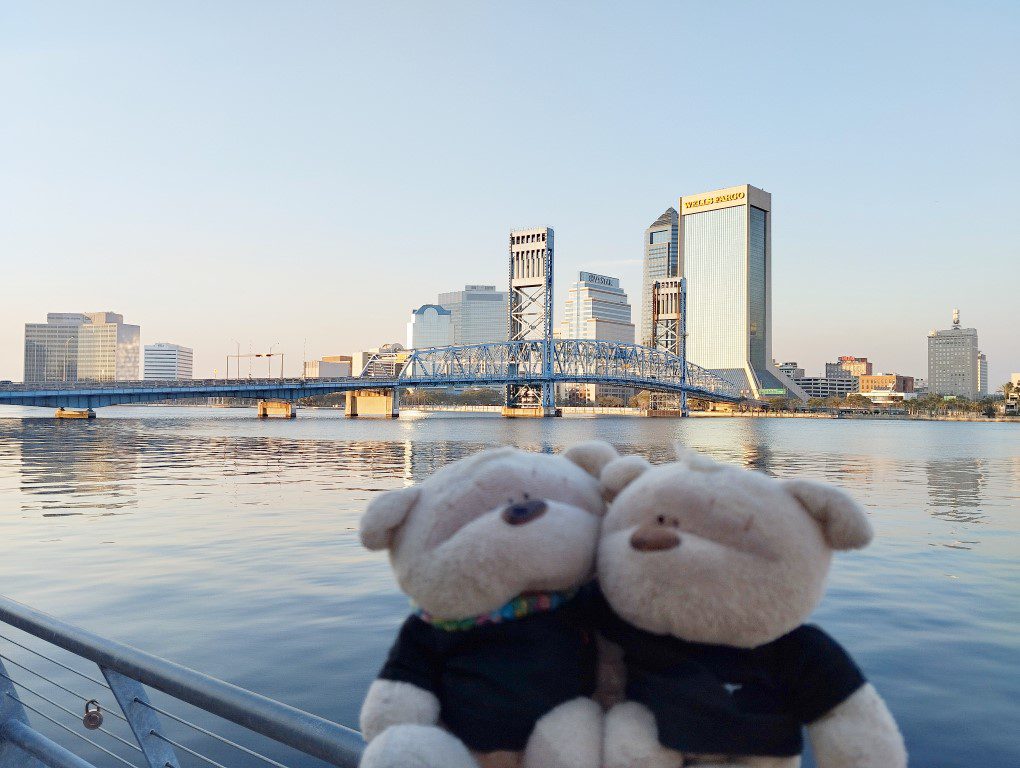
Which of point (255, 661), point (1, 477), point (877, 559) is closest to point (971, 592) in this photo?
point (877, 559)

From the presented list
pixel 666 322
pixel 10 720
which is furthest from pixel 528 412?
pixel 10 720

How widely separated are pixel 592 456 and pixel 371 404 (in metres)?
115

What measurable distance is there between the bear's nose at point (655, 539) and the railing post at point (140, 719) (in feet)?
5.61

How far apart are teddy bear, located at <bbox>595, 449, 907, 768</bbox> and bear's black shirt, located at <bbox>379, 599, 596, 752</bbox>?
0.34 feet

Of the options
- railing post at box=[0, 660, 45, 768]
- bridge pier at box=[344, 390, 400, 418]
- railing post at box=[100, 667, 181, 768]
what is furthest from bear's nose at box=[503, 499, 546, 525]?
bridge pier at box=[344, 390, 400, 418]

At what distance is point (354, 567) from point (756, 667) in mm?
10090

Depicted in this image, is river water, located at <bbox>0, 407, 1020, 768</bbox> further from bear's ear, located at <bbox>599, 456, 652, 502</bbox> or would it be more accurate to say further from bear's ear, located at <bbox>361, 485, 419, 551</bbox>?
bear's ear, located at <bbox>361, 485, 419, 551</bbox>

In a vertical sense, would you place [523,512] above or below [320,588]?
above

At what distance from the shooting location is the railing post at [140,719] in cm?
245

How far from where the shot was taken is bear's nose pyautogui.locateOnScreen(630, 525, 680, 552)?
1537mm

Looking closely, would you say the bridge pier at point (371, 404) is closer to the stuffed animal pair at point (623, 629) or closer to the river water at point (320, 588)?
the river water at point (320, 588)

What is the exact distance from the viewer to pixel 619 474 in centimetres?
177

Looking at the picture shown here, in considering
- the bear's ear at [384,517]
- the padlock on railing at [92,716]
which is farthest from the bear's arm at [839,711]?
the padlock on railing at [92,716]

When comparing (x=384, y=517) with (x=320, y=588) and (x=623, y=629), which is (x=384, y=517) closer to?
(x=623, y=629)
